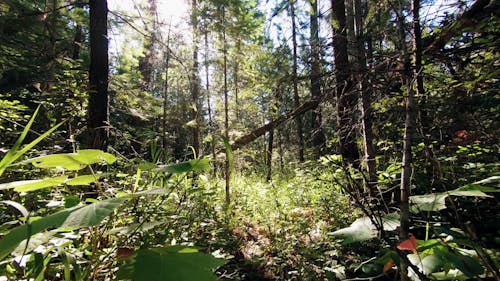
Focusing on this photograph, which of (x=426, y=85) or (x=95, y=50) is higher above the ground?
(x=95, y=50)

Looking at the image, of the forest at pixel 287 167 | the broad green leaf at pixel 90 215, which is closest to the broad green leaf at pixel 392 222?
the forest at pixel 287 167

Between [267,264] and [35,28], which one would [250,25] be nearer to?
[35,28]

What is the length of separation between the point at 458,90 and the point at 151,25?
5.07 m

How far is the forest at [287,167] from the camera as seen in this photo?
1.03 m

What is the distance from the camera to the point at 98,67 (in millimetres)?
4629

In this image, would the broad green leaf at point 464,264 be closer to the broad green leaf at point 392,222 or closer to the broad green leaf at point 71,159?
the broad green leaf at point 392,222

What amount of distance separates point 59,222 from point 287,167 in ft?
26.9

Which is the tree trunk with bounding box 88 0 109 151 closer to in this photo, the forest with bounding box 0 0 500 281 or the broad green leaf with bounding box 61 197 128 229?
the forest with bounding box 0 0 500 281

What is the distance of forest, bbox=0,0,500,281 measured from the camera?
3.38 feet

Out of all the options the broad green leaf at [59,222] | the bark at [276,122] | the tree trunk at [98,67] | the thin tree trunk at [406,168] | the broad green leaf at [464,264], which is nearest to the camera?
the broad green leaf at [59,222]

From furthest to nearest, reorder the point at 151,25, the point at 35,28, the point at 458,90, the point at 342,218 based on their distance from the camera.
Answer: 1. the point at 35,28
2. the point at 151,25
3. the point at 342,218
4. the point at 458,90

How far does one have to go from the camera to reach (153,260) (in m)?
0.83

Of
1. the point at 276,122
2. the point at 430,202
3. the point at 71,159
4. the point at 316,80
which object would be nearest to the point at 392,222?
the point at 430,202

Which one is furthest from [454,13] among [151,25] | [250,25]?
[151,25]
